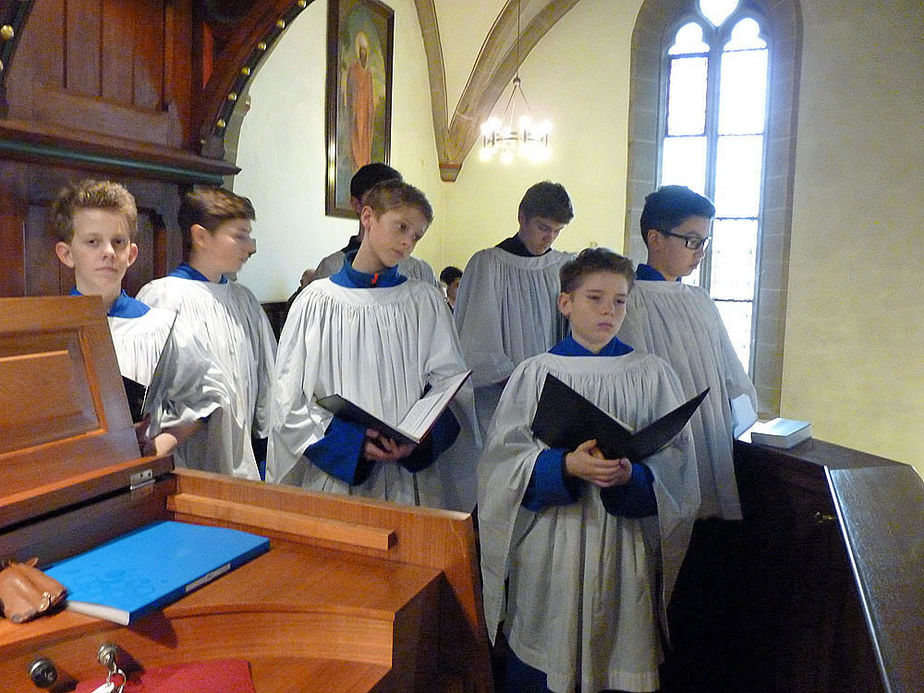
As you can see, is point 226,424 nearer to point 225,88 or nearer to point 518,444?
point 518,444

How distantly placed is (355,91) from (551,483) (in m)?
4.68

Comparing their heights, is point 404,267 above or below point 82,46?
below

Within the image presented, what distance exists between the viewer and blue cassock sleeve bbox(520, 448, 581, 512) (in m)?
1.96

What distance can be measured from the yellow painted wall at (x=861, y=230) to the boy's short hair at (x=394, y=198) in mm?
5720

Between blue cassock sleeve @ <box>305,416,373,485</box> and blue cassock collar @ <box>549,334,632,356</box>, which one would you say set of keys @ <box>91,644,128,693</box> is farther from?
blue cassock collar @ <box>549,334,632,356</box>

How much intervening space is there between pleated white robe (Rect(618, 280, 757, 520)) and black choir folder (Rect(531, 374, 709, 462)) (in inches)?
21.5

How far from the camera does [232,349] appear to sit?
2.68 m

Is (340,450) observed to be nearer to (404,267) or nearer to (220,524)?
(220,524)

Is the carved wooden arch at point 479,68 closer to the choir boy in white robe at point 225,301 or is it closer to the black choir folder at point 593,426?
the choir boy in white robe at point 225,301

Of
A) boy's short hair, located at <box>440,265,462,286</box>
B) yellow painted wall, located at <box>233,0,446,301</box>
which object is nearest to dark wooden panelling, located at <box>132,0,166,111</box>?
yellow painted wall, located at <box>233,0,446,301</box>

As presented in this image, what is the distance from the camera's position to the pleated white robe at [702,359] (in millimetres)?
2449

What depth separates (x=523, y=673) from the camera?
214 cm

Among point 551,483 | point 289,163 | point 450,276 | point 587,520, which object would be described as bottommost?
point 587,520

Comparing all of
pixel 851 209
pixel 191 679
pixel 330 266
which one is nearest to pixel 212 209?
pixel 330 266
